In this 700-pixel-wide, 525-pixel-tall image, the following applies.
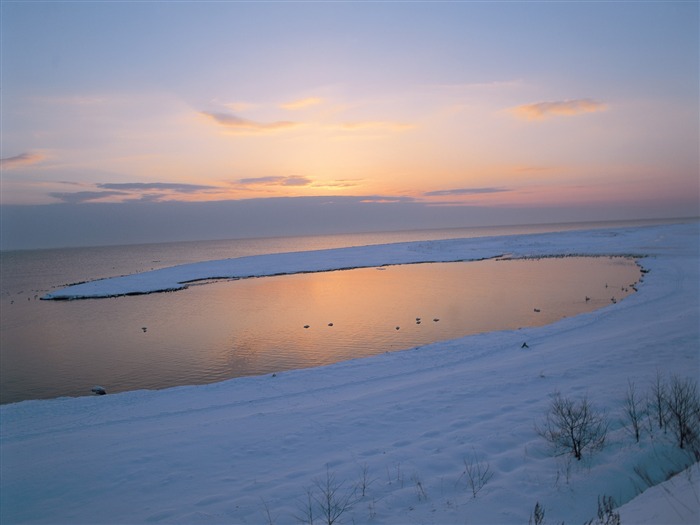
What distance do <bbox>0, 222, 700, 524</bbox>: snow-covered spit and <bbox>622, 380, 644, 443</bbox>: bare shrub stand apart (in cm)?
12

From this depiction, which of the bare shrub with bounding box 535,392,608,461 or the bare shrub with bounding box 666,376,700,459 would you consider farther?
the bare shrub with bounding box 535,392,608,461

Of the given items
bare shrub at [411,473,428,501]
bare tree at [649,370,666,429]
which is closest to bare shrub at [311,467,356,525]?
bare shrub at [411,473,428,501]

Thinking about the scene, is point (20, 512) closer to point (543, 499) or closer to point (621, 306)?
point (543, 499)

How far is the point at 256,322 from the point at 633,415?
16.6 meters

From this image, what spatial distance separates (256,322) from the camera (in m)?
20.6

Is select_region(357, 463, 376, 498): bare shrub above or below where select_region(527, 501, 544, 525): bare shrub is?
below

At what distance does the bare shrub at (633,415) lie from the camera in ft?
20.5

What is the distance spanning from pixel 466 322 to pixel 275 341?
815 centimetres

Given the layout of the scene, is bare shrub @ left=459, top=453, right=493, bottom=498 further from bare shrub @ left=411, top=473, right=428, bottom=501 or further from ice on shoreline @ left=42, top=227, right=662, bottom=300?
ice on shoreline @ left=42, top=227, right=662, bottom=300

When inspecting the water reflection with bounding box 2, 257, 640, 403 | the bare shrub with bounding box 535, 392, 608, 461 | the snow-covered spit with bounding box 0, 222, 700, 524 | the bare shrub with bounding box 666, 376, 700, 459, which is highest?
the bare shrub with bounding box 666, 376, 700, 459

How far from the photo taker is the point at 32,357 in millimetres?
16844

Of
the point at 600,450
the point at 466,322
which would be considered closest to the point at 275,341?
the point at 466,322

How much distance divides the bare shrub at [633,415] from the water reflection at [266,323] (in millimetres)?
8109

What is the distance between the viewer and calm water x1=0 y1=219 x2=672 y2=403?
14188mm
